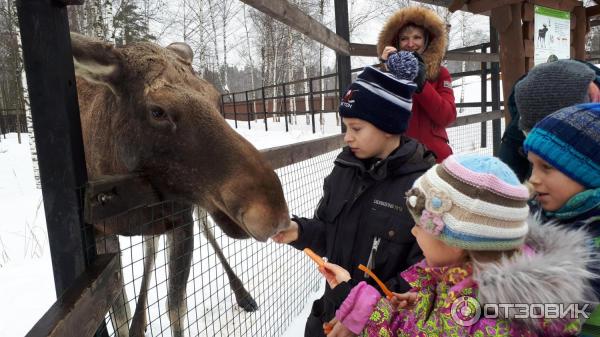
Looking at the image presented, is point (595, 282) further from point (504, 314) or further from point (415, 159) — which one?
point (415, 159)

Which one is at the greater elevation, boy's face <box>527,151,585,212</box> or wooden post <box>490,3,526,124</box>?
wooden post <box>490,3,526,124</box>

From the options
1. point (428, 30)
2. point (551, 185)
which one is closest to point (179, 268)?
point (551, 185)

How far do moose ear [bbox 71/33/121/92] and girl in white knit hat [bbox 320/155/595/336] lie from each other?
1.61 meters

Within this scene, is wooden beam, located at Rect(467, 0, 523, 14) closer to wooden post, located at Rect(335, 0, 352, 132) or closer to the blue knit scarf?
wooden post, located at Rect(335, 0, 352, 132)

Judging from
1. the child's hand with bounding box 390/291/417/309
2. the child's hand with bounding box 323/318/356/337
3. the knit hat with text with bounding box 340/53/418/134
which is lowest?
the child's hand with bounding box 323/318/356/337

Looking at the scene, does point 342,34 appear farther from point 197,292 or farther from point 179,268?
point 197,292

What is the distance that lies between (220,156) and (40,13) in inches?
33.2

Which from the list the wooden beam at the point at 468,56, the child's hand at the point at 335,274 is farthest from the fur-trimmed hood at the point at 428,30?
the wooden beam at the point at 468,56

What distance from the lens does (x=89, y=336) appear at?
1090mm

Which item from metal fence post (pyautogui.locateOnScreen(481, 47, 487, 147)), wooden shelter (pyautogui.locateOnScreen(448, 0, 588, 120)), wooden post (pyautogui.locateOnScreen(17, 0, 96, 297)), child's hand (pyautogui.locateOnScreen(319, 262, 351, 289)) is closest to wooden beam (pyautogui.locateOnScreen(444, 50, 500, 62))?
wooden shelter (pyautogui.locateOnScreen(448, 0, 588, 120))

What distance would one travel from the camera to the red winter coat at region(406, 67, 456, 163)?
2.76 metres

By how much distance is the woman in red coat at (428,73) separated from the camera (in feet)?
9.19

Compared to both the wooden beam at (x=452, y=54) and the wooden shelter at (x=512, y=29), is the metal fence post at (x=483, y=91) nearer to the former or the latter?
the wooden beam at (x=452, y=54)

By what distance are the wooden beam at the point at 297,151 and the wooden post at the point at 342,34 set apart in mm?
598
